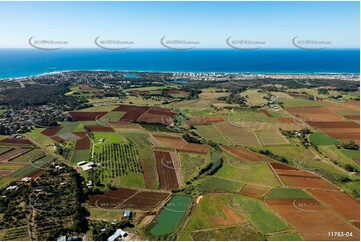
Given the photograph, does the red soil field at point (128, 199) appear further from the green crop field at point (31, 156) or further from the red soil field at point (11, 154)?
the red soil field at point (11, 154)

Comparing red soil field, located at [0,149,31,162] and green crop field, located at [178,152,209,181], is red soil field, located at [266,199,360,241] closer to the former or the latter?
green crop field, located at [178,152,209,181]

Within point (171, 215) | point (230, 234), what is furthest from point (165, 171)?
point (230, 234)

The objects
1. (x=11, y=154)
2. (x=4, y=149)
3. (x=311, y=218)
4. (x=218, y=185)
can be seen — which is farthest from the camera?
(x=4, y=149)

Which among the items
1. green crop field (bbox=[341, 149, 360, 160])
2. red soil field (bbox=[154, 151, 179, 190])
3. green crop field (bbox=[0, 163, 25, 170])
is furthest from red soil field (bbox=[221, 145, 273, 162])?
green crop field (bbox=[0, 163, 25, 170])

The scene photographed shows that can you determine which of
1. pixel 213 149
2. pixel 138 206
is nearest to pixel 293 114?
pixel 213 149

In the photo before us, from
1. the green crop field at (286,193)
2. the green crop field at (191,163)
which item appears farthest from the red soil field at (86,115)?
the green crop field at (286,193)

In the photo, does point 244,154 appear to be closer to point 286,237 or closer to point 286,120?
point 286,237

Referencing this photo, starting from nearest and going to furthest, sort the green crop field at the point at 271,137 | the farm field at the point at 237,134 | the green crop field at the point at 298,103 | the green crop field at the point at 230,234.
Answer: the green crop field at the point at 230,234 < the green crop field at the point at 271,137 < the farm field at the point at 237,134 < the green crop field at the point at 298,103
